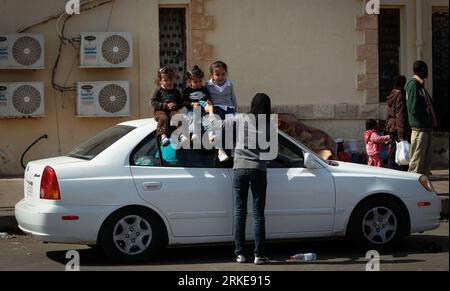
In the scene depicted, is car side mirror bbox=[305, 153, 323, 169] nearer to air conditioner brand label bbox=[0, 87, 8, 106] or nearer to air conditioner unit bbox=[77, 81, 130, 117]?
air conditioner unit bbox=[77, 81, 130, 117]

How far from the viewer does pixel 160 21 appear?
13.2 metres

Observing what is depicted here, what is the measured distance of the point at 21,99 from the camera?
1238 cm

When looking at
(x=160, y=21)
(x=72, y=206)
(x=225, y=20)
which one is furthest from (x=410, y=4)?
(x=72, y=206)

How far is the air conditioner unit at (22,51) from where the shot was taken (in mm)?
12289

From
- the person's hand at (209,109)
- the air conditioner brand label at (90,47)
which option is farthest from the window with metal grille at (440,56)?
the person's hand at (209,109)

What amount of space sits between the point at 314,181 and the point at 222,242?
1.10 m

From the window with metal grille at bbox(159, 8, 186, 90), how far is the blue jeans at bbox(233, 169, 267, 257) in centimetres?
597

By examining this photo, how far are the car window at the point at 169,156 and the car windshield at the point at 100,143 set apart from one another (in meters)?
0.27

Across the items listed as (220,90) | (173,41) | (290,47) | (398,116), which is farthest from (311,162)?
(173,41)

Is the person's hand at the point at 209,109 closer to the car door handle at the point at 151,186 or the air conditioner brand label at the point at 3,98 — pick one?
the car door handle at the point at 151,186

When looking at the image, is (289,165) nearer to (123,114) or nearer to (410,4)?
(123,114)

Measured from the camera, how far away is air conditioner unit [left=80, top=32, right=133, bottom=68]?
12.5 m

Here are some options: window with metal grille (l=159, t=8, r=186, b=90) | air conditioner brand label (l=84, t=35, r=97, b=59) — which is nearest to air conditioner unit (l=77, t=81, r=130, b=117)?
air conditioner brand label (l=84, t=35, r=97, b=59)

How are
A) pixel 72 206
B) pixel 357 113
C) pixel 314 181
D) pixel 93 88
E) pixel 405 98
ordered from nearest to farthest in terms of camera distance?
pixel 72 206
pixel 314 181
pixel 405 98
pixel 93 88
pixel 357 113
